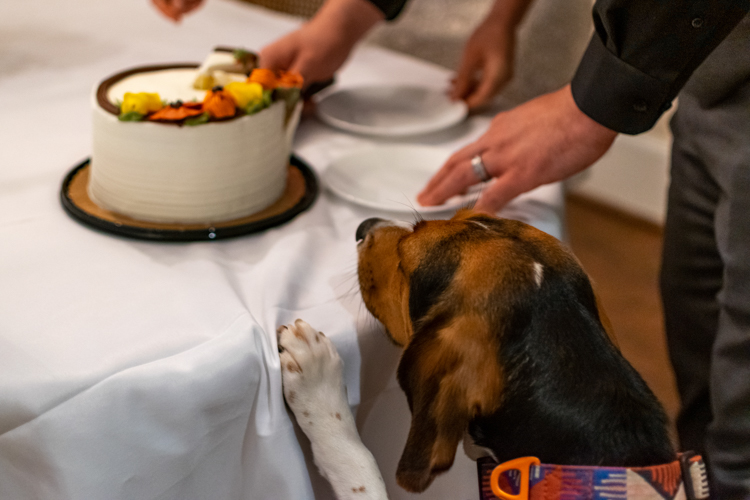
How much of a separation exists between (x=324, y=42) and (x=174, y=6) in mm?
462

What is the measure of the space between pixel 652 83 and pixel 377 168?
56 centimetres

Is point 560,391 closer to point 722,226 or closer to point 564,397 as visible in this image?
point 564,397

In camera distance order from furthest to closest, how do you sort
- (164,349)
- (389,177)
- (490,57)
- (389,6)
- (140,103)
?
(490,57), (389,6), (389,177), (140,103), (164,349)

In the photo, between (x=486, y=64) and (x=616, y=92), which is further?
(x=486, y=64)

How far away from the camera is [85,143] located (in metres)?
1.36

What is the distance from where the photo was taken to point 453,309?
2.92 feet

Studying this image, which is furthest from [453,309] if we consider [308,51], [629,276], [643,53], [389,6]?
[629,276]

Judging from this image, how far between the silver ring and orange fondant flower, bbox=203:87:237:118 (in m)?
0.48

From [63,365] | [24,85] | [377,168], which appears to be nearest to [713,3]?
[377,168]

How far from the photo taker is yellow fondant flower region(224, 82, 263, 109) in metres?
1.04

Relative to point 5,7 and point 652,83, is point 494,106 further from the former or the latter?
point 5,7

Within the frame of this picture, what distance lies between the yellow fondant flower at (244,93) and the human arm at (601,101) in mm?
382

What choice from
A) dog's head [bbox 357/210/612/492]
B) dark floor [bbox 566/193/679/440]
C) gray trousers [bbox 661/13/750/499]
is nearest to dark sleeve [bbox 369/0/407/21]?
gray trousers [bbox 661/13/750/499]

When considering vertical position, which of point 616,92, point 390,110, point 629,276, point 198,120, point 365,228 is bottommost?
point 629,276
